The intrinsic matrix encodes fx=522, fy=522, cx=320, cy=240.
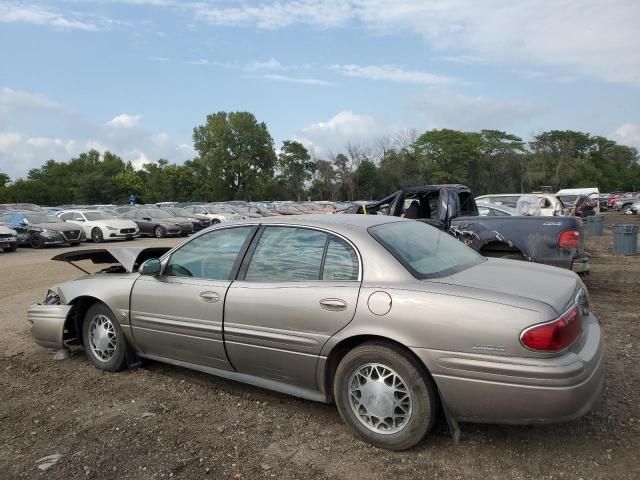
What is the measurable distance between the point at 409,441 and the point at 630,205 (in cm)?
4816

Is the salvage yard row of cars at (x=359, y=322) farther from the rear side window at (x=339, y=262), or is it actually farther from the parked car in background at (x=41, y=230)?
the parked car in background at (x=41, y=230)

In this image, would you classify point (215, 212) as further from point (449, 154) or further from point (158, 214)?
point (449, 154)

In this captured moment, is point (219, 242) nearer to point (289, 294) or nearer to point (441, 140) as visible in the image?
point (289, 294)

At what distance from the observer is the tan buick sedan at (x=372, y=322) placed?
2.86m

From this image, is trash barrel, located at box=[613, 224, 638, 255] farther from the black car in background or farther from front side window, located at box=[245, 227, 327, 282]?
the black car in background

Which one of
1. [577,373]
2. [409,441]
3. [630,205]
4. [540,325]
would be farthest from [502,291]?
[630,205]

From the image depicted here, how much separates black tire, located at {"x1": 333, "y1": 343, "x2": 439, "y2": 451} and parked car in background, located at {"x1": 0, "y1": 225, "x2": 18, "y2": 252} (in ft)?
55.8

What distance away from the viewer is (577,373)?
112 inches

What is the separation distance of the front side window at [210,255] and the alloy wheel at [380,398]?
4.34 ft

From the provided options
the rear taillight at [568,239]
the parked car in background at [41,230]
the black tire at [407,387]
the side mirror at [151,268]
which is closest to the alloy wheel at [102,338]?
the side mirror at [151,268]

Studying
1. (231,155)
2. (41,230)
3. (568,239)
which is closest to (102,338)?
(568,239)

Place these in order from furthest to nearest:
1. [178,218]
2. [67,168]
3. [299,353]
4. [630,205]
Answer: [67,168], [630,205], [178,218], [299,353]

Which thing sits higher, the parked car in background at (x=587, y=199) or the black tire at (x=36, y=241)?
the black tire at (x=36, y=241)

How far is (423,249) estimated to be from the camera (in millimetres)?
3740
